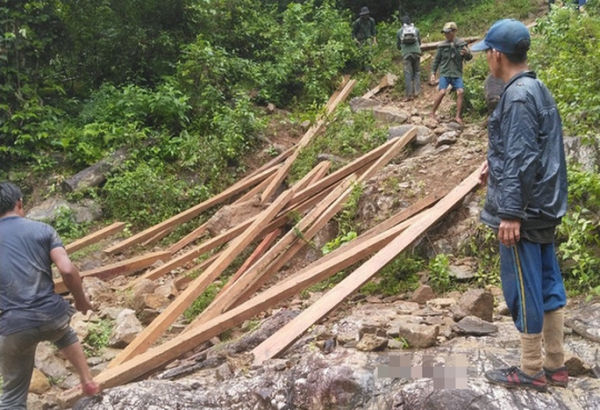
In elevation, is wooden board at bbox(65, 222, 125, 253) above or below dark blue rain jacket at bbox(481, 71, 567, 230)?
below

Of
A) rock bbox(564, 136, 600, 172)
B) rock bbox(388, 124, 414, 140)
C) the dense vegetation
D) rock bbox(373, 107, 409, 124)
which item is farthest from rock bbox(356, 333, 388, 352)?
rock bbox(373, 107, 409, 124)

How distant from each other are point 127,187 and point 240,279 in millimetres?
3797

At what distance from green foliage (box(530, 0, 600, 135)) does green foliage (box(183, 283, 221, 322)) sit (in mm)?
4004

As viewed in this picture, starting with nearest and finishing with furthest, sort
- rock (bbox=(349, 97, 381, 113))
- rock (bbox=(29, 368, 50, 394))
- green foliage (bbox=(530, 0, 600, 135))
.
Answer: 1. rock (bbox=(29, 368, 50, 394))
2. green foliage (bbox=(530, 0, 600, 135))
3. rock (bbox=(349, 97, 381, 113))

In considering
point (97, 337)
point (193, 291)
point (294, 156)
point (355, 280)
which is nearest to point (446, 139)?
point (294, 156)

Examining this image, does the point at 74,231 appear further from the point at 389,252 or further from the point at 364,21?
the point at 364,21

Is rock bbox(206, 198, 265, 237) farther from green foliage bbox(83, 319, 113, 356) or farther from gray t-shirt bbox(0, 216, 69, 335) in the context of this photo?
gray t-shirt bbox(0, 216, 69, 335)

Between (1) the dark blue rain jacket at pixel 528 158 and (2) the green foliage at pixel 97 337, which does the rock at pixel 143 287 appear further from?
(1) the dark blue rain jacket at pixel 528 158

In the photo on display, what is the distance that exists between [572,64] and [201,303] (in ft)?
16.7

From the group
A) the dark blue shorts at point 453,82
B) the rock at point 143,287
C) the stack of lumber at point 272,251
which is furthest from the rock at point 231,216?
the dark blue shorts at point 453,82

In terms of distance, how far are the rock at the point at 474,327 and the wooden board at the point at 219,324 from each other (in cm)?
131

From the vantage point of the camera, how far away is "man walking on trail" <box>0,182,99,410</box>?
3.53 m

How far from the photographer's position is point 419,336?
371cm

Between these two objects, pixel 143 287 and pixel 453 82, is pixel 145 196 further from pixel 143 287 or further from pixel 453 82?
pixel 453 82
